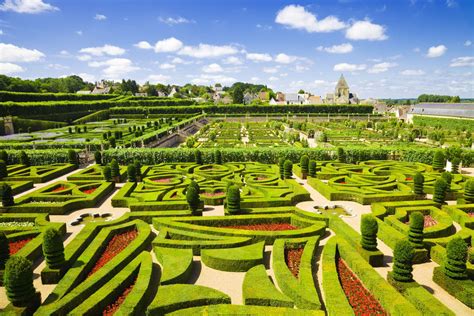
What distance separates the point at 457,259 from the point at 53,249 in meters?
13.2

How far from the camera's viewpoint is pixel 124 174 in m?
24.2

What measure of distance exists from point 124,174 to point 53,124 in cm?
4660

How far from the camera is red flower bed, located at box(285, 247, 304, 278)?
36.9ft

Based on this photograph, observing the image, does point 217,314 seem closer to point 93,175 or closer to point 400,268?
point 400,268

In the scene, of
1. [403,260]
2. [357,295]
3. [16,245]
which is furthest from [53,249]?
[403,260]

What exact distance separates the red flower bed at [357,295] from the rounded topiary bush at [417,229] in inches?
119

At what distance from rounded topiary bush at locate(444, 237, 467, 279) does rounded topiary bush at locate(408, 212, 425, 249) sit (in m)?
1.91

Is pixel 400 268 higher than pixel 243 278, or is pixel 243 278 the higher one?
pixel 400 268

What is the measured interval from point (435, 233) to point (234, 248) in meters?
8.83

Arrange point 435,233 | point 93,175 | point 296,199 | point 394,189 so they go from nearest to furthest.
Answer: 1. point 435,233
2. point 296,199
3. point 394,189
4. point 93,175

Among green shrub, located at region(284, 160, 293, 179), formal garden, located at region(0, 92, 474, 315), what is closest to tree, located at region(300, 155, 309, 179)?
formal garden, located at region(0, 92, 474, 315)

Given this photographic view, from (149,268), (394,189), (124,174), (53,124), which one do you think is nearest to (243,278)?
(149,268)

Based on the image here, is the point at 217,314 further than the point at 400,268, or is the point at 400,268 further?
the point at 400,268

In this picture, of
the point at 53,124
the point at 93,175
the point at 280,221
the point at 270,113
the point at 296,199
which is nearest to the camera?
the point at 280,221
